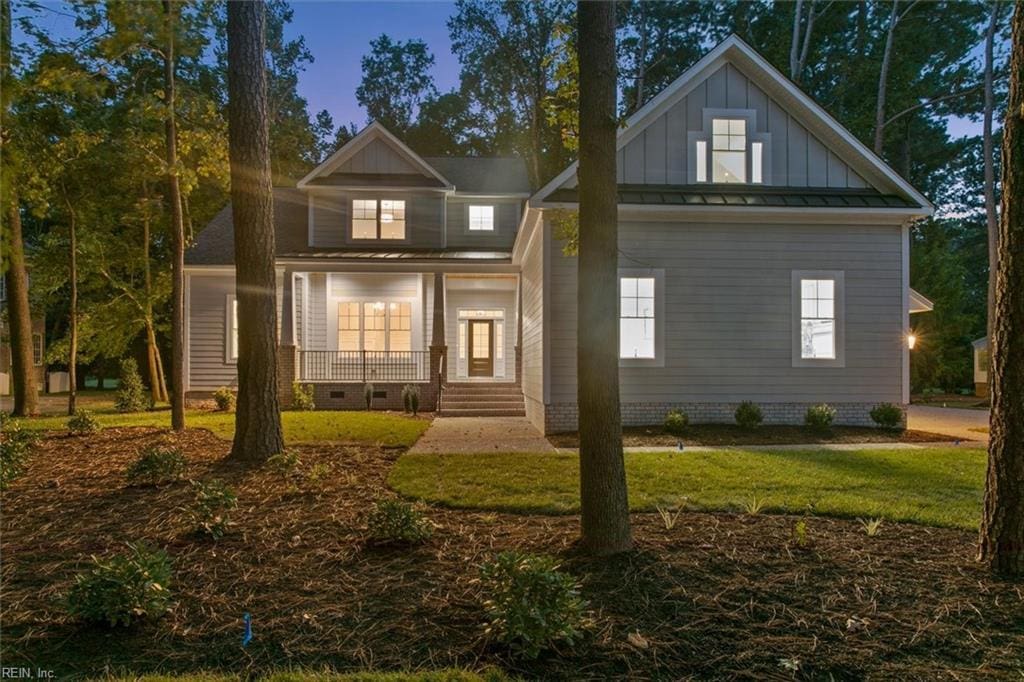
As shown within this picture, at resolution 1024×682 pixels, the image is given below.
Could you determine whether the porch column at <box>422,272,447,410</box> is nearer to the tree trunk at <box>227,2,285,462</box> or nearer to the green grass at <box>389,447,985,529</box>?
the green grass at <box>389,447,985,529</box>

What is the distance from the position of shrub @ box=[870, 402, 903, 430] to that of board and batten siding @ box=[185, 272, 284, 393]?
1470 centimetres

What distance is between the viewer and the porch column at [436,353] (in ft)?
48.5

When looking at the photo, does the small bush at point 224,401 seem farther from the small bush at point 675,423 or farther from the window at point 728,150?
the window at point 728,150

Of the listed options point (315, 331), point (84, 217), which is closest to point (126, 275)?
point (84, 217)

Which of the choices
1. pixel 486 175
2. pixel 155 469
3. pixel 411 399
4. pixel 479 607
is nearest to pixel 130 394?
pixel 411 399

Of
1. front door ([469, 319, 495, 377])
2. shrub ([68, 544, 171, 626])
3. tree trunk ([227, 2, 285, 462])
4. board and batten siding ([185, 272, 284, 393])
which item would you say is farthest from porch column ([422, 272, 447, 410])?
shrub ([68, 544, 171, 626])

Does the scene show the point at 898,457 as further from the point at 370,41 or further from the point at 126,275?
the point at 370,41

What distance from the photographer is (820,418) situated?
10.3 metres

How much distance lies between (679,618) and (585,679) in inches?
30.4

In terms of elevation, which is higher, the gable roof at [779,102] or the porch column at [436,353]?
the gable roof at [779,102]

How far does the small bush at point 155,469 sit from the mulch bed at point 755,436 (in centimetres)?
543

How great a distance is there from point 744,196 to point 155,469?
1025 cm

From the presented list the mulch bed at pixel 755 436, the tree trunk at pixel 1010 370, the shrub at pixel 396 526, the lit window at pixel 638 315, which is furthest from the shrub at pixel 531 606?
the lit window at pixel 638 315

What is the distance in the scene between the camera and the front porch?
49.4 ft
